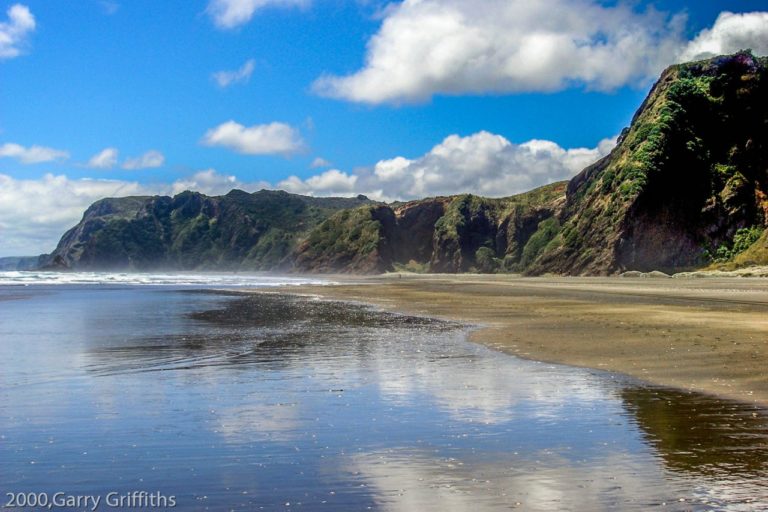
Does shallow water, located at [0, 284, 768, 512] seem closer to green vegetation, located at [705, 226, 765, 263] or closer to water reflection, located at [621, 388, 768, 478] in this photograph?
water reflection, located at [621, 388, 768, 478]

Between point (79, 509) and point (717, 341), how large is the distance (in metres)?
19.0

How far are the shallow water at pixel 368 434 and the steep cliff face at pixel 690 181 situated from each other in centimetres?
8057

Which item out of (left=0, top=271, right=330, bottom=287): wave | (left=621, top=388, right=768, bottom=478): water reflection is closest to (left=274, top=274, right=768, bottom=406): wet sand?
(left=621, top=388, right=768, bottom=478): water reflection

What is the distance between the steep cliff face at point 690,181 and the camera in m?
88.9

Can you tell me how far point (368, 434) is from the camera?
33.4 ft

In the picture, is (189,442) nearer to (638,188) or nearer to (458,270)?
(638,188)

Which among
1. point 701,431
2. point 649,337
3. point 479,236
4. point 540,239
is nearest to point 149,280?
point 540,239

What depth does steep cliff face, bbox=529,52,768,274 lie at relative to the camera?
292 ft

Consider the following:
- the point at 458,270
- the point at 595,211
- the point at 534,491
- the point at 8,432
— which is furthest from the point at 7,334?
the point at 458,270

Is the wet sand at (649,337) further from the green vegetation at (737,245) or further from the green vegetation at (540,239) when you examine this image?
the green vegetation at (540,239)

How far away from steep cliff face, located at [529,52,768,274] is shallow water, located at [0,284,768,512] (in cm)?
8057

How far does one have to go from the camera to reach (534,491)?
7500 mm

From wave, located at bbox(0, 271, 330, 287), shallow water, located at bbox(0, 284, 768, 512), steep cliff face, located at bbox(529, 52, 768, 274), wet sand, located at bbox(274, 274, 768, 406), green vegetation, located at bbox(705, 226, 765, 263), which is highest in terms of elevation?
steep cliff face, located at bbox(529, 52, 768, 274)

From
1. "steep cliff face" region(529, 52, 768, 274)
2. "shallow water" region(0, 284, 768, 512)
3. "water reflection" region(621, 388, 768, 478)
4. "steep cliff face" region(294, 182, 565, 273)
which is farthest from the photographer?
"steep cliff face" region(294, 182, 565, 273)
